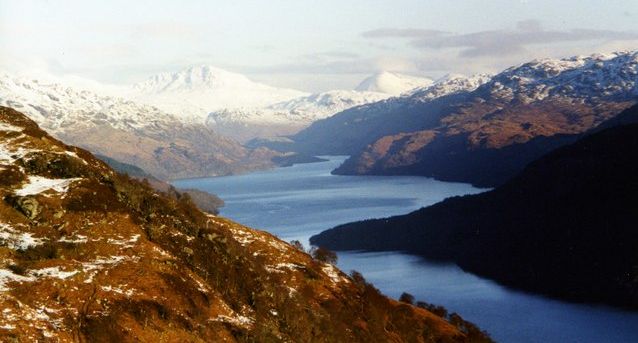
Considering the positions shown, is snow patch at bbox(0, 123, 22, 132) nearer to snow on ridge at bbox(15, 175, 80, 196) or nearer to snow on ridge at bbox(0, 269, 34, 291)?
snow on ridge at bbox(15, 175, 80, 196)

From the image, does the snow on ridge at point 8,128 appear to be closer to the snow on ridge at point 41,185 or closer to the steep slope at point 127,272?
the steep slope at point 127,272

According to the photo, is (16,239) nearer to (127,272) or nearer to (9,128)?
(127,272)

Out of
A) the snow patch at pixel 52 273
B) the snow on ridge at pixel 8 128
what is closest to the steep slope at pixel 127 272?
the snow patch at pixel 52 273

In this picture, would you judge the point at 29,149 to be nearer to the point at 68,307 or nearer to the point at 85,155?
the point at 85,155

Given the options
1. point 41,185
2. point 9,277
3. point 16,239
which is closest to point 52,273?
point 9,277

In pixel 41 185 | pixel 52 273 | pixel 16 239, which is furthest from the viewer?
pixel 41 185

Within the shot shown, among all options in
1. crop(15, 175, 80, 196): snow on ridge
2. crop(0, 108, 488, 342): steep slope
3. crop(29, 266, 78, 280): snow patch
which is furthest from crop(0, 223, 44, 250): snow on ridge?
crop(15, 175, 80, 196): snow on ridge
